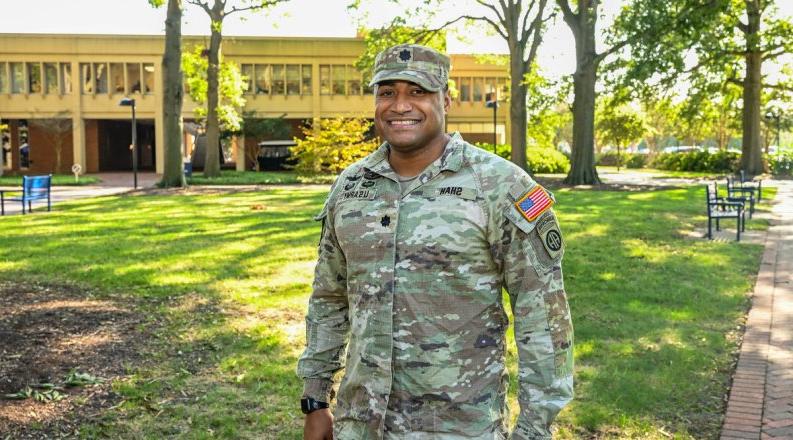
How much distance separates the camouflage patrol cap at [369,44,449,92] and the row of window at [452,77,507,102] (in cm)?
5732

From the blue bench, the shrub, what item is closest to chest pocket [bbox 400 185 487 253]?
the blue bench

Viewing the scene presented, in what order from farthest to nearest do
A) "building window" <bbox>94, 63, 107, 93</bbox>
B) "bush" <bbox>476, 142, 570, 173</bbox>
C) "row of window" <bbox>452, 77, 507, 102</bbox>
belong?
"row of window" <bbox>452, 77, 507, 102</bbox> → "building window" <bbox>94, 63, 107, 93</bbox> → "bush" <bbox>476, 142, 570, 173</bbox>

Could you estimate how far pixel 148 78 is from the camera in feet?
173

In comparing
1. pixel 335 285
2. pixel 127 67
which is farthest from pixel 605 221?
pixel 127 67

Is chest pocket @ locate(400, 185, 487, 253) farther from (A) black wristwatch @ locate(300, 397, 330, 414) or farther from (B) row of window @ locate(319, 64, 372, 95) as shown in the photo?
(B) row of window @ locate(319, 64, 372, 95)

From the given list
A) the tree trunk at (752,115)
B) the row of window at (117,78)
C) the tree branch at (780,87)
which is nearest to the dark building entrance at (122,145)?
the row of window at (117,78)

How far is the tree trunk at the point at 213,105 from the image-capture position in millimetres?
37125

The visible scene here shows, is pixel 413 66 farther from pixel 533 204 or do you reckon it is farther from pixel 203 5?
pixel 203 5

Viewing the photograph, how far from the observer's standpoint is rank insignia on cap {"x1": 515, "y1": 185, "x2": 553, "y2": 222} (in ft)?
8.27

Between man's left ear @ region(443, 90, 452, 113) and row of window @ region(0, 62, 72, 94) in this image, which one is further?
row of window @ region(0, 62, 72, 94)

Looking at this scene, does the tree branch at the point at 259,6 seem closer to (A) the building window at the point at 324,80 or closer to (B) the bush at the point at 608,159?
(A) the building window at the point at 324,80

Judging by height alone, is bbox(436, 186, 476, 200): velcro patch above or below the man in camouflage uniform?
above

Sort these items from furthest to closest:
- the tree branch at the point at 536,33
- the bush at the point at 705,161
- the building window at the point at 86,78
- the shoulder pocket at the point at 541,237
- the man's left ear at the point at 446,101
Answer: the building window at the point at 86,78 → the bush at the point at 705,161 → the tree branch at the point at 536,33 → the man's left ear at the point at 446,101 → the shoulder pocket at the point at 541,237

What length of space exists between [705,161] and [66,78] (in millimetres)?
39183
